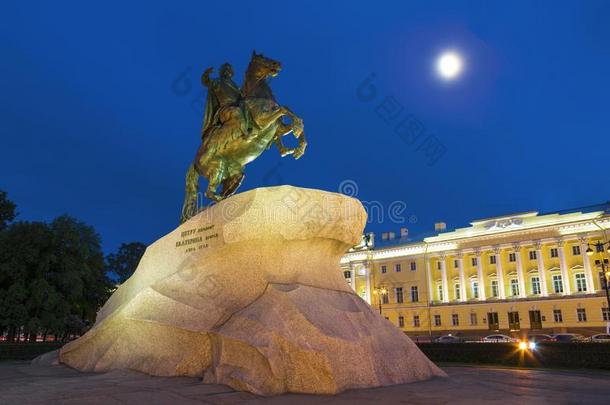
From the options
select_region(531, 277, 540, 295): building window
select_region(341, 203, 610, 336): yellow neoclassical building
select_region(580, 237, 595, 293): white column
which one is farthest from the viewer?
select_region(531, 277, 540, 295): building window

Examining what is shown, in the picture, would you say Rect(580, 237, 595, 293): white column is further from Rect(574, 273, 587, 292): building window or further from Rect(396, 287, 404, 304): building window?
Rect(396, 287, 404, 304): building window

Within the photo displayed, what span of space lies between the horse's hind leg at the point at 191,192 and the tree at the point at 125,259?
1717 inches

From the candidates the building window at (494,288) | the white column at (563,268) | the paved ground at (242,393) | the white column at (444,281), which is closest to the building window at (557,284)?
the white column at (563,268)

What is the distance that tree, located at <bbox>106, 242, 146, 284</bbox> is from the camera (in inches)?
2107

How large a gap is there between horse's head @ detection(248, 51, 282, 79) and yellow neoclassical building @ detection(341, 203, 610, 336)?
144ft

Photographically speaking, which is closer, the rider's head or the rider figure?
the rider figure

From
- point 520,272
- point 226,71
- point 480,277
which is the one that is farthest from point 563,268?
point 226,71

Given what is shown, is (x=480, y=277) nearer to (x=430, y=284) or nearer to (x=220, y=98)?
(x=430, y=284)

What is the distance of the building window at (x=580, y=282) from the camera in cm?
5425

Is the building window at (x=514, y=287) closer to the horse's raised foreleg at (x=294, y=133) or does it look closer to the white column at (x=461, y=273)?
the white column at (x=461, y=273)

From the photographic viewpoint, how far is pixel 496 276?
60.2 meters

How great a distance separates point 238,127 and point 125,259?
156 feet

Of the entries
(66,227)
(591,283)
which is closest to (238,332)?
(66,227)

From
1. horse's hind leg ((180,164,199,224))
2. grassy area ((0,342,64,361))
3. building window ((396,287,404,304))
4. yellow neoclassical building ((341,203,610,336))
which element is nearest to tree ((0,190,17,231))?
grassy area ((0,342,64,361))
